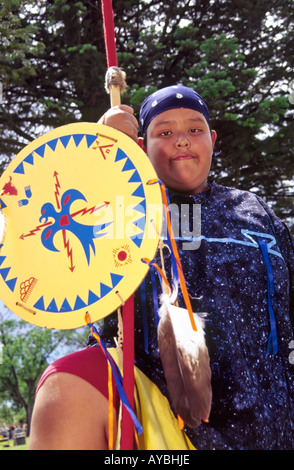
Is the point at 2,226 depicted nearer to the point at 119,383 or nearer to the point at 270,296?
the point at 119,383

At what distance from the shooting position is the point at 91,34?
6043 millimetres

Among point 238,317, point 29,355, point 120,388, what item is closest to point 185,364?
point 120,388

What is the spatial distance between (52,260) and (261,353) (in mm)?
590

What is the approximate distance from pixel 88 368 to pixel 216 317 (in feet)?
1.16

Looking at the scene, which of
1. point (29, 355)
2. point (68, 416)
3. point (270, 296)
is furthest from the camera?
point (29, 355)

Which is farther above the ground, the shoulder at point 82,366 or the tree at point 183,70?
the tree at point 183,70

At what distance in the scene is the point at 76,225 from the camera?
3.95ft

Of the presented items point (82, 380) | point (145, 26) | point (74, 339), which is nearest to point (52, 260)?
point (82, 380)

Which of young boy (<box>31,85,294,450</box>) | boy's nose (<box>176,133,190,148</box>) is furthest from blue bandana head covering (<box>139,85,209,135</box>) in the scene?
boy's nose (<box>176,133,190,148</box>)

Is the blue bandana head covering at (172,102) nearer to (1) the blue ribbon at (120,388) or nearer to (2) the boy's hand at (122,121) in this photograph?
(2) the boy's hand at (122,121)

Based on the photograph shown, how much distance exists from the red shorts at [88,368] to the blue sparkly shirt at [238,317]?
0.13 meters

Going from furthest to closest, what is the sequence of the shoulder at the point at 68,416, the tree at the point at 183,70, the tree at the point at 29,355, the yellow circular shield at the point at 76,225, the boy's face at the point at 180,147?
the tree at the point at 29,355, the tree at the point at 183,70, the boy's face at the point at 180,147, the yellow circular shield at the point at 76,225, the shoulder at the point at 68,416

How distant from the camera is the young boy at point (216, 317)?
3.50 ft

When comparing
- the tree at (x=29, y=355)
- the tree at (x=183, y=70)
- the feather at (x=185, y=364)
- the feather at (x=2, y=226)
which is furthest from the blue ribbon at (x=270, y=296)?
the tree at (x=29, y=355)
